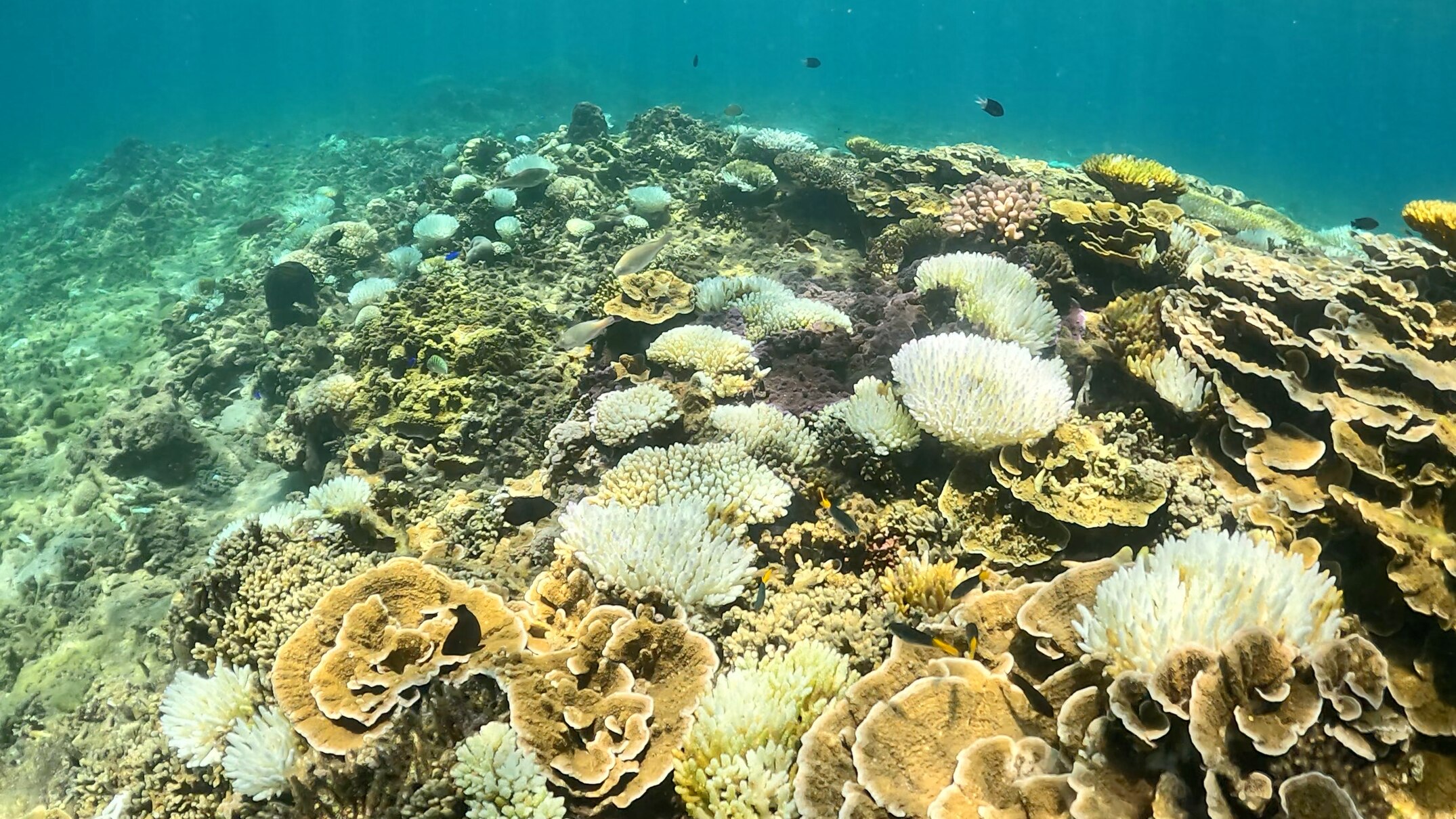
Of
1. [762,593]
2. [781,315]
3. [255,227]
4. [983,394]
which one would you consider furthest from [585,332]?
[255,227]

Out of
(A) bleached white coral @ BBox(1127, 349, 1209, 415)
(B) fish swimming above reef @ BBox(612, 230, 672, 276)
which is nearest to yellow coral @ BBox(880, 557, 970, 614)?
(A) bleached white coral @ BBox(1127, 349, 1209, 415)

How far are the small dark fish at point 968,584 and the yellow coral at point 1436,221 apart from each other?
4.25 m

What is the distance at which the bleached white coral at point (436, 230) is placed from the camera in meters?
12.5

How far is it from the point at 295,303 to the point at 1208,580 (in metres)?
13.5

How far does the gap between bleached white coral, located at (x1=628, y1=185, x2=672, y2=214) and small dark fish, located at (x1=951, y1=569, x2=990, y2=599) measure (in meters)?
9.61

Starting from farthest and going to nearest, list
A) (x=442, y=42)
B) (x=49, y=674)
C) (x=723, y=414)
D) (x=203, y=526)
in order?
(x=442, y=42) → (x=203, y=526) → (x=49, y=674) → (x=723, y=414)

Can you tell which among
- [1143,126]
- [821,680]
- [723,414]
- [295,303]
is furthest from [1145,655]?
[1143,126]

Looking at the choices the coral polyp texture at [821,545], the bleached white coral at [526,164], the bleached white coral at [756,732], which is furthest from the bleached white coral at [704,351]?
the bleached white coral at [526,164]

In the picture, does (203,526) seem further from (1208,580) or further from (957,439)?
(1208,580)

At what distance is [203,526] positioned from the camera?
28.0 ft

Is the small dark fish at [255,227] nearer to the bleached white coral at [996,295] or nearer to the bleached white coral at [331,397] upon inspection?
the bleached white coral at [331,397]

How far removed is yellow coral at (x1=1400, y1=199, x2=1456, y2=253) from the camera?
478 centimetres

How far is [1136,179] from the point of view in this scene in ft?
25.1

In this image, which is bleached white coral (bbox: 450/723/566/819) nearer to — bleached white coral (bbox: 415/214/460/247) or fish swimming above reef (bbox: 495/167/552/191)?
fish swimming above reef (bbox: 495/167/552/191)
